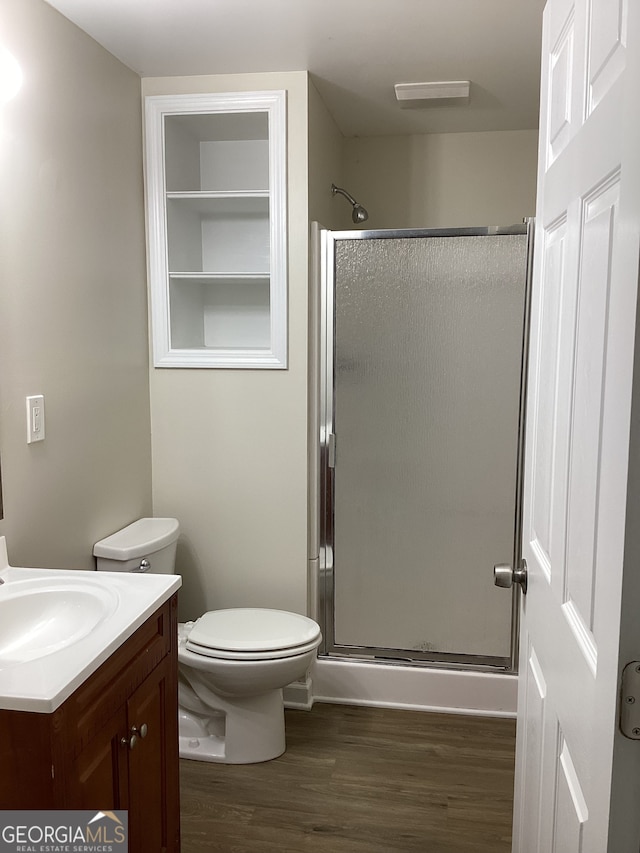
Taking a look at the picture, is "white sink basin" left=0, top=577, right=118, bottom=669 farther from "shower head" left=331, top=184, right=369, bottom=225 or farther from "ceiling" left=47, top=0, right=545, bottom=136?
"shower head" left=331, top=184, right=369, bottom=225

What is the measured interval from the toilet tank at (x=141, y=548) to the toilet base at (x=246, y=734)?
20.9 inches

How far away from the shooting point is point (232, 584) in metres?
2.96

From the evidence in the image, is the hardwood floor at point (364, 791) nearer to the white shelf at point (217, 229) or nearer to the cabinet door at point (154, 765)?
the cabinet door at point (154, 765)

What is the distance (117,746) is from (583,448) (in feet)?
3.68

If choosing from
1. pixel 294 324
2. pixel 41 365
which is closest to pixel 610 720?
pixel 41 365

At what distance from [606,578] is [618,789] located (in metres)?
0.23

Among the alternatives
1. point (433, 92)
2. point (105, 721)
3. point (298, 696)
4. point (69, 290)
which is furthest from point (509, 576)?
point (433, 92)

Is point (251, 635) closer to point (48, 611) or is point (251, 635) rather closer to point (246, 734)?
point (246, 734)

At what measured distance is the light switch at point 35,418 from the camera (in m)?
2.03

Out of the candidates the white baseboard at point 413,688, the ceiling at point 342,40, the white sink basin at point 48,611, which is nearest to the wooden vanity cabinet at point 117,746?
the white sink basin at point 48,611

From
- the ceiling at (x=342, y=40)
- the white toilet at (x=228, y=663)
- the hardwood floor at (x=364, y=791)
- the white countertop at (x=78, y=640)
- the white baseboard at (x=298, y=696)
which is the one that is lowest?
the hardwood floor at (x=364, y=791)

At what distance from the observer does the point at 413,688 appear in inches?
115

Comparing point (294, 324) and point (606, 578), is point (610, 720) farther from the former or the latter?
point (294, 324)

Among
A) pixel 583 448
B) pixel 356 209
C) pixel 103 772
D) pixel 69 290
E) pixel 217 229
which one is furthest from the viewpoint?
pixel 356 209
